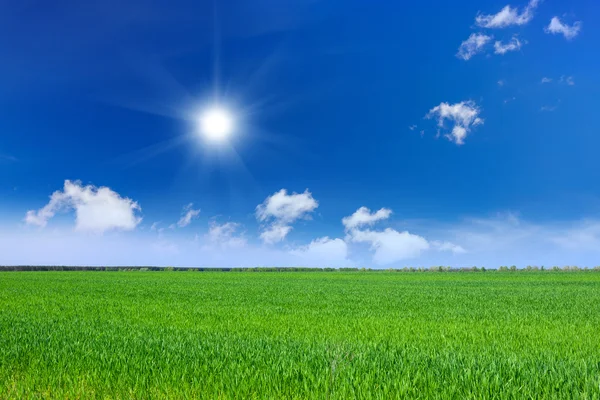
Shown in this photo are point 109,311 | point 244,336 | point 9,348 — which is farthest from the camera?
point 109,311

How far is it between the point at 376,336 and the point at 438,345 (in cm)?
167

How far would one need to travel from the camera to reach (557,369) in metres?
6.17

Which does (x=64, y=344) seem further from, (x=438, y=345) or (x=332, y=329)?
(x=438, y=345)

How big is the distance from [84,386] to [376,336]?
6708mm

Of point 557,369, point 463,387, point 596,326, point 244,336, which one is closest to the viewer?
point 463,387

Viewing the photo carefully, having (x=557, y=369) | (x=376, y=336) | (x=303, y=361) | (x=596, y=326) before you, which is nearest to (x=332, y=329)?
(x=376, y=336)

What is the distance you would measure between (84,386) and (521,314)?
1638 cm

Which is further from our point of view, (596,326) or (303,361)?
(596,326)

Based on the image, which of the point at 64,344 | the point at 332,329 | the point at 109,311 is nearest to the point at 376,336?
the point at 332,329

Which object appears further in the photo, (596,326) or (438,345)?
(596,326)

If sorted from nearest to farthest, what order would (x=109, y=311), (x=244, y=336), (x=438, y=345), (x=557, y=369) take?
(x=557, y=369)
(x=438, y=345)
(x=244, y=336)
(x=109, y=311)

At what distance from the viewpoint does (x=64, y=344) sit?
812 cm

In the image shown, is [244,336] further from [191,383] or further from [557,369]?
[557,369]

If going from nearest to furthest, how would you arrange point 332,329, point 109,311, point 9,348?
1. point 9,348
2. point 332,329
3. point 109,311
